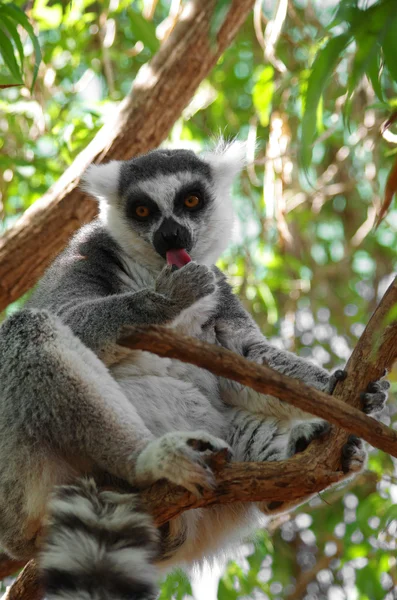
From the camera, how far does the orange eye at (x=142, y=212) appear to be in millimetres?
5781

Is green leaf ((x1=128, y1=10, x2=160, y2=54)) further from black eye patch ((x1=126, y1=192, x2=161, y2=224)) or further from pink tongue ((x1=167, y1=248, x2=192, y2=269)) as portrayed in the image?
pink tongue ((x1=167, y1=248, x2=192, y2=269))

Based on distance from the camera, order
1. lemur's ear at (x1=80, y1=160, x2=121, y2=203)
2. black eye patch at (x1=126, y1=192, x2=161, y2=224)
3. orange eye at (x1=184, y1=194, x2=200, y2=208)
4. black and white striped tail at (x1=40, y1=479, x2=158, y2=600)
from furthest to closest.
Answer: lemur's ear at (x1=80, y1=160, x2=121, y2=203)
orange eye at (x1=184, y1=194, x2=200, y2=208)
black eye patch at (x1=126, y1=192, x2=161, y2=224)
black and white striped tail at (x1=40, y1=479, x2=158, y2=600)

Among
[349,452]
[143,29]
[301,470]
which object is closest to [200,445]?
[301,470]

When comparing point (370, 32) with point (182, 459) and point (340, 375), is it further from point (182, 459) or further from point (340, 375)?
point (182, 459)

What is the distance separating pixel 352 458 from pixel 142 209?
2607 mm

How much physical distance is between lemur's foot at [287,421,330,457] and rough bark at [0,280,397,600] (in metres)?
0.30

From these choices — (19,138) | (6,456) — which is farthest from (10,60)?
(19,138)

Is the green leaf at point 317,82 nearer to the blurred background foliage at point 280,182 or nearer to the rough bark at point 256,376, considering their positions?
the rough bark at point 256,376

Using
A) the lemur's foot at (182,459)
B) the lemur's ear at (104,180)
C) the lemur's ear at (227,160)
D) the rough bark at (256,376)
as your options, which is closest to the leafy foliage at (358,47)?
the rough bark at (256,376)

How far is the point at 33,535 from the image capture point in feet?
14.3

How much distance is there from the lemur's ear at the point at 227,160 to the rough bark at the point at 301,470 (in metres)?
2.97

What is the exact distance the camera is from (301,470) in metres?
3.79

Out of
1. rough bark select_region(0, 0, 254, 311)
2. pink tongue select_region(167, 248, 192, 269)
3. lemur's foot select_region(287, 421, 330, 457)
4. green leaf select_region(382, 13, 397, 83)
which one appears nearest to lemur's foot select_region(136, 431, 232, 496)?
lemur's foot select_region(287, 421, 330, 457)

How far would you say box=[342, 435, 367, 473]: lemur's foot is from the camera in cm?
412
